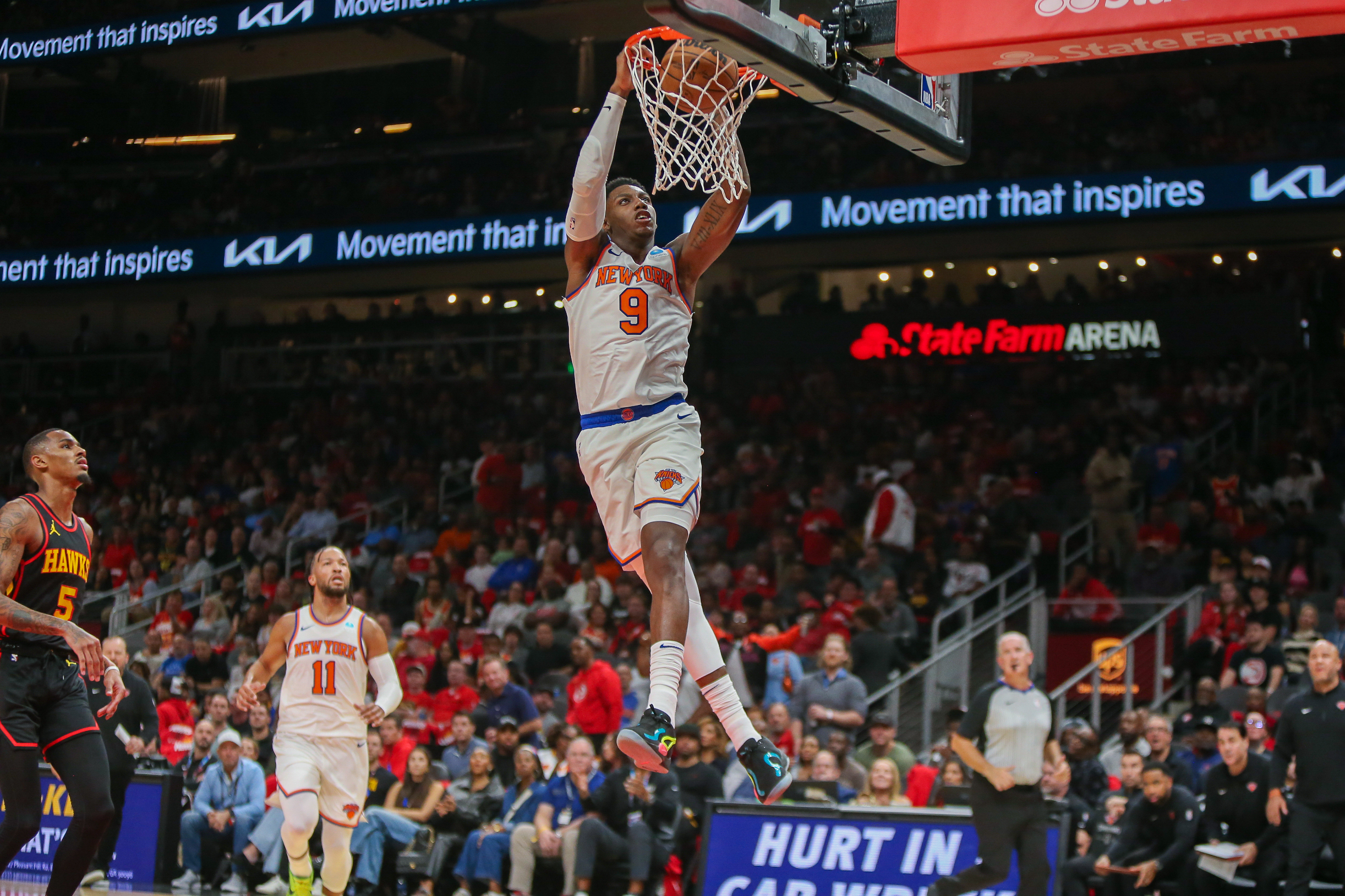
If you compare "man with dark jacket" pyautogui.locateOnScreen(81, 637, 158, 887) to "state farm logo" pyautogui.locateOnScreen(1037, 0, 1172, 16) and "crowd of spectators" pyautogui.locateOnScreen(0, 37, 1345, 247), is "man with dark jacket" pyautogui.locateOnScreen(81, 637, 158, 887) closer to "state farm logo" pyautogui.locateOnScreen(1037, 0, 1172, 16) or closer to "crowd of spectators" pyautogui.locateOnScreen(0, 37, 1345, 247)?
"state farm logo" pyautogui.locateOnScreen(1037, 0, 1172, 16)

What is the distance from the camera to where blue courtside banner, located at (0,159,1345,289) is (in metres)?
16.2

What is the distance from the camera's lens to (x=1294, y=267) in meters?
20.9

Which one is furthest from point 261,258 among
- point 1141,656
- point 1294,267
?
point 1294,267

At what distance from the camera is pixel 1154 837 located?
379 inches

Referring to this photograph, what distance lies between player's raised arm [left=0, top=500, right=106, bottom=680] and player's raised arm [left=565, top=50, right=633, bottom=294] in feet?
7.90

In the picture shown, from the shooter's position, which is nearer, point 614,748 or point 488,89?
point 614,748

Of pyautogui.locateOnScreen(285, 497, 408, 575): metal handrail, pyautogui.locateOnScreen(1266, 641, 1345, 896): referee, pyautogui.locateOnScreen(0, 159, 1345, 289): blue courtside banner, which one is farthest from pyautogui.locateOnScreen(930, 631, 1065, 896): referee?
pyautogui.locateOnScreen(285, 497, 408, 575): metal handrail

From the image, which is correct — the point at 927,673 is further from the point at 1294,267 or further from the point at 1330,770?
the point at 1294,267

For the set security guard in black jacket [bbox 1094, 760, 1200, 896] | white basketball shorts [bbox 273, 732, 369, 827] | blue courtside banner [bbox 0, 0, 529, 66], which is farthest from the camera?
blue courtside banner [bbox 0, 0, 529, 66]

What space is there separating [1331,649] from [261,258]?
14.9m

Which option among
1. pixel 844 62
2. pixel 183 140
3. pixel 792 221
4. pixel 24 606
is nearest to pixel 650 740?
pixel 844 62

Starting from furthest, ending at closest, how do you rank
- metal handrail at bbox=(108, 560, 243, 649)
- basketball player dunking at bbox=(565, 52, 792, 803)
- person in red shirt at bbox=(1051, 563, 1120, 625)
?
metal handrail at bbox=(108, 560, 243, 649) → person in red shirt at bbox=(1051, 563, 1120, 625) → basketball player dunking at bbox=(565, 52, 792, 803)

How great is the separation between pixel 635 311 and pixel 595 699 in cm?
744

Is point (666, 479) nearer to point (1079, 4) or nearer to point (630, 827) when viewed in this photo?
point (1079, 4)
